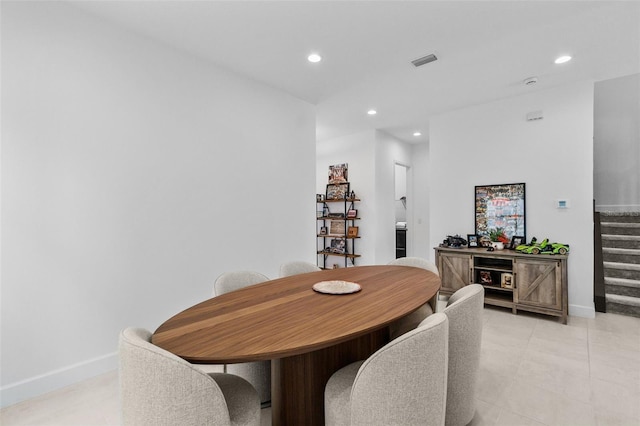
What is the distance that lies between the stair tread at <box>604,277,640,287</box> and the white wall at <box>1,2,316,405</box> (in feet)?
14.5

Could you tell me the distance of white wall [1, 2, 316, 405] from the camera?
2010 mm

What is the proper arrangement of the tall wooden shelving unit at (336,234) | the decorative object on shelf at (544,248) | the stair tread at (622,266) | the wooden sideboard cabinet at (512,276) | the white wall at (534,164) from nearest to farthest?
the wooden sideboard cabinet at (512,276) → the decorative object on shelf at (544,248) → the white wall at (534,164) → the stair tread at (622,266) → the tall wooden shelving unit at (336,234)

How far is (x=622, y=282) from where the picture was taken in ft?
11.8

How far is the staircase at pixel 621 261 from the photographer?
347 centimetres

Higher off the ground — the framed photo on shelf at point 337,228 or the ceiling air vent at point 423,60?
the ceiling air vent at point 423,60

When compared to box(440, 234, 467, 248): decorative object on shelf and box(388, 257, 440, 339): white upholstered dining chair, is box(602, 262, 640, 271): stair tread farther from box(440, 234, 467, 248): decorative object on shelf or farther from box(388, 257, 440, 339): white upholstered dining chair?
box(388, 257, 440, 339): white upholstered dining chair

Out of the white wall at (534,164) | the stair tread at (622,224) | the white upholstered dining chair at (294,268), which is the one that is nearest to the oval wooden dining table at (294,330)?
the white upholstered dining chair at (294,268)

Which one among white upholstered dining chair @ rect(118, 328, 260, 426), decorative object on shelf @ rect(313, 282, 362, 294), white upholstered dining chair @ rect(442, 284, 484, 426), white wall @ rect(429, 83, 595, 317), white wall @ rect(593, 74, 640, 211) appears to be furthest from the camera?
white wall @ rect(593, 74, 640, 211)

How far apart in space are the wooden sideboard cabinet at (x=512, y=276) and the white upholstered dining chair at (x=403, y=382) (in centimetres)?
300

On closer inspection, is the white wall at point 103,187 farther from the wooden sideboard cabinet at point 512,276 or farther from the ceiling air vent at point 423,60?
the wooden sideboard cabinet at point 512,276

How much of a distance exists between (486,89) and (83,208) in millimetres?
4426

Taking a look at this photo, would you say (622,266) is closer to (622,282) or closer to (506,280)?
Answer: (622,282)

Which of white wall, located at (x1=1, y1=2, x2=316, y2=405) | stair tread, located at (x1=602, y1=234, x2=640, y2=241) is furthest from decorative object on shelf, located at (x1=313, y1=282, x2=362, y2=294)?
stair tread, located at (x1=602, y1=234, x2=640, y2=241)

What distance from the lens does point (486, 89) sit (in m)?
3.67
